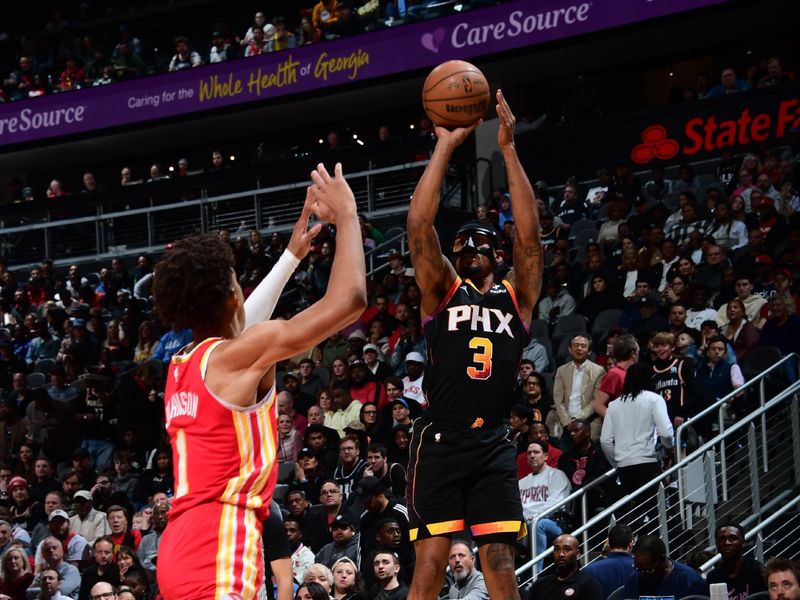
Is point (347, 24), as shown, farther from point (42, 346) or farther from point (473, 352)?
point (473, 352)

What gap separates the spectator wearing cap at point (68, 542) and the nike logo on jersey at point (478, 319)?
27.5 feet

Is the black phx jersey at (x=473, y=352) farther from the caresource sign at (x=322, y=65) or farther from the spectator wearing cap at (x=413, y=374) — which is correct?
the caresource sign at (x=322, y=65)

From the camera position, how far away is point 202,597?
414cm

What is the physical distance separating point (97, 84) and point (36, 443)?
1078cm

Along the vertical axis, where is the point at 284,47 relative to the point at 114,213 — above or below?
above

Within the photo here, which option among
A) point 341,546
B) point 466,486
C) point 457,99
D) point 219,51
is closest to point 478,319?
point 466,486

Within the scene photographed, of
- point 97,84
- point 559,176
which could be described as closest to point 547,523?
point 559,176

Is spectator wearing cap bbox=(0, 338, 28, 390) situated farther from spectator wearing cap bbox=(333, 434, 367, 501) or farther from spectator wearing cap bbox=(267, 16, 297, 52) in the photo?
spectator wearing cap bbox=(333, 434, 367, 501)

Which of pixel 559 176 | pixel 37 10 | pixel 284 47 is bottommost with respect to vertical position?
pixel 559 176

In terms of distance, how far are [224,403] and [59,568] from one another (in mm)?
9658

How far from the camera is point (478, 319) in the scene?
6.50 metres

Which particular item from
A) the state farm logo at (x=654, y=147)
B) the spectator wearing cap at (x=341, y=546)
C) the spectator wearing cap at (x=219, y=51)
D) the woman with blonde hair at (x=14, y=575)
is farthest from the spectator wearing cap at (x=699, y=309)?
the spectator wearing cap at (x=219, y=51)

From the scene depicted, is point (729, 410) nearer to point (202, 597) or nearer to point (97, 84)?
point (202, 597)

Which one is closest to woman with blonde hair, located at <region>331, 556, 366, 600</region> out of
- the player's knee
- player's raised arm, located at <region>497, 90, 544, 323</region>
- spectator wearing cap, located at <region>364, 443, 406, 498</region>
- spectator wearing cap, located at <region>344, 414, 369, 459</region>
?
spectator wearing cap, located at <region>364, 443, 406, 498</region>
